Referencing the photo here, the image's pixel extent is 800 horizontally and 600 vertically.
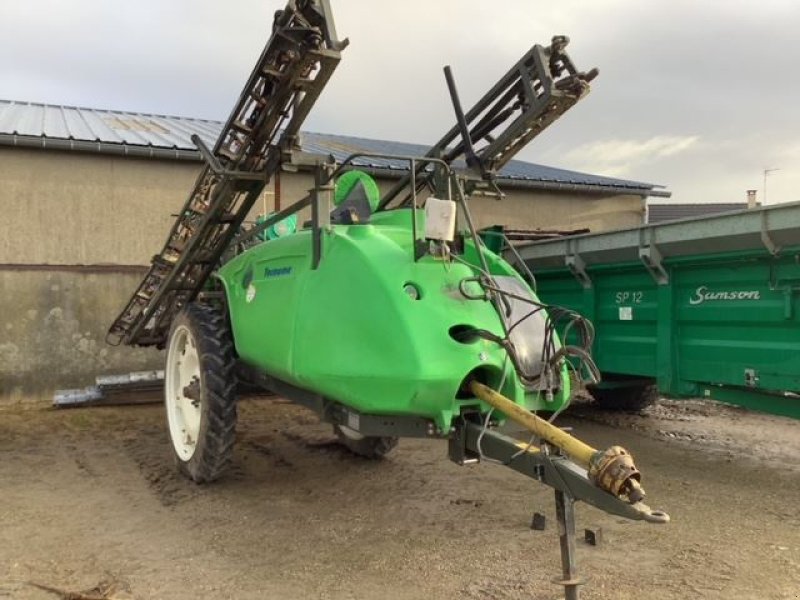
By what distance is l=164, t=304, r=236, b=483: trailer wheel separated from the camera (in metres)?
4.75

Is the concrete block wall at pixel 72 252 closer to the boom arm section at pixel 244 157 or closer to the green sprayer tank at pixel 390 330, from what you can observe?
the boom arm section at pixel 244 157

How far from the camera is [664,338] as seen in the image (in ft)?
19.7

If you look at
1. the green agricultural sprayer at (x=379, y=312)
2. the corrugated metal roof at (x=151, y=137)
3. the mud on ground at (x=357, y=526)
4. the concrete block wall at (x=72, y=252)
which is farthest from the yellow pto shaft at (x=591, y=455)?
the corrugated metal roof at (x=151, y=137)

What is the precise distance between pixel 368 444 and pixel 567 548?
3095 mm

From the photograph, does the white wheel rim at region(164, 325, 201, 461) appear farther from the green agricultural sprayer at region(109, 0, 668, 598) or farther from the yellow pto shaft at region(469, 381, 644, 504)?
the yellow pto shaft at region(469, 381, 644, 504)

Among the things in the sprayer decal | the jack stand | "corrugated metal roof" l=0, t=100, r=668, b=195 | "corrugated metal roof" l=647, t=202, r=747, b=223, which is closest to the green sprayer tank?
the jack stand

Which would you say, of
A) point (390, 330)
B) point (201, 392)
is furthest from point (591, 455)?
point (201, 392)

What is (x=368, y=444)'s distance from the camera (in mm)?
5828

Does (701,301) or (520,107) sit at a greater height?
(520,107)

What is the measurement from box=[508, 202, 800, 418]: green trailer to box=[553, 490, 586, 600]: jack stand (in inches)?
71.9

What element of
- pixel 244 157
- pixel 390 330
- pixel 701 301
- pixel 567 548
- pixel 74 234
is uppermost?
pixel 244 157

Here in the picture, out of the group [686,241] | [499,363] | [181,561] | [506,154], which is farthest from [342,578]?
[686,241]

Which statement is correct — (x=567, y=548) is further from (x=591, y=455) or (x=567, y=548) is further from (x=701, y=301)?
(x=701, y=301)

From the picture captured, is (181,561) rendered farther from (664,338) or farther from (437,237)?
(664,338)
